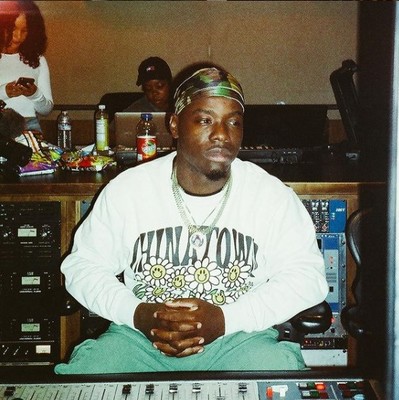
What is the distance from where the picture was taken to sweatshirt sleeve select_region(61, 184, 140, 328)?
1543mm

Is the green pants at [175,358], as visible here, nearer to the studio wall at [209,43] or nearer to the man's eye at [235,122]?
the man's eye at [235,122]

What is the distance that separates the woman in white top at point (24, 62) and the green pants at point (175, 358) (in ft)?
7.21

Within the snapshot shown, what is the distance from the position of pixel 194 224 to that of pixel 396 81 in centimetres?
122

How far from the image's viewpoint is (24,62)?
4.21 meters

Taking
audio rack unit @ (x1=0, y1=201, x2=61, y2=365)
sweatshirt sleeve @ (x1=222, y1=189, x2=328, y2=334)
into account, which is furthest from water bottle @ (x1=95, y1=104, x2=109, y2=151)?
sweatshirt sleeve @ (x1=222, y1=189, x2=328, y2=334)

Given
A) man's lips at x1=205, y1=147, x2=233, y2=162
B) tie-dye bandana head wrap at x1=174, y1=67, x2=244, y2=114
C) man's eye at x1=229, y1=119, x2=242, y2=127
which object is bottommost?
man's lips at x1=205, y1=147, x2=233, y2=162

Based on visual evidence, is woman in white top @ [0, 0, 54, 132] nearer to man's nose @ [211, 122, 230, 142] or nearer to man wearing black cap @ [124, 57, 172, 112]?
man wearing black cap @ [124, 57, 172, 112]

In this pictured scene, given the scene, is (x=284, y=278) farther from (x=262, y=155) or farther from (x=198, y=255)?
(x=262, y=155)

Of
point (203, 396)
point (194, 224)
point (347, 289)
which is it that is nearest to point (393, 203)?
point (203, 396)

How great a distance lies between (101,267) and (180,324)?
0.98ft

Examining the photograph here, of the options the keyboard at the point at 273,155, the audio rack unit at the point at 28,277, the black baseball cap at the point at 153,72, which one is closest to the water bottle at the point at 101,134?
the audio rack unit at the point at 28,277

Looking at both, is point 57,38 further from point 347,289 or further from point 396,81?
point 396,81

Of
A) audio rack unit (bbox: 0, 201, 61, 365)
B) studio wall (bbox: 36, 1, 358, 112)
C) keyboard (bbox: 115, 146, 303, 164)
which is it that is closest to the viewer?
audio rack unit (bbox: 0, 201, 61, 365)

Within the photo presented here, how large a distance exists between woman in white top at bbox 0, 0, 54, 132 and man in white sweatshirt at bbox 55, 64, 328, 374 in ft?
6.46
